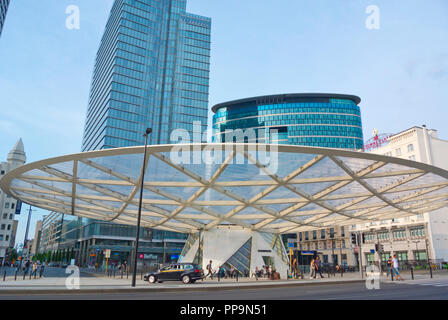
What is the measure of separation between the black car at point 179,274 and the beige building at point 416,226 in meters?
43.6

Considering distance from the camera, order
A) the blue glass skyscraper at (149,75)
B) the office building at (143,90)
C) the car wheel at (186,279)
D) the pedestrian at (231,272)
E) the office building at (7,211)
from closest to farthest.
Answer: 1. the car wheel at (186,279)
2. the pedestrian at (231,272)
3. the office building at (143,90)
4. the office building at (7,211)
5. the blue glass skyscraper at (149,75)

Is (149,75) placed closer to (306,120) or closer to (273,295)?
(306,120)

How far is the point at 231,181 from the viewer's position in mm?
21328

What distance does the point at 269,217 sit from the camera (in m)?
31.2

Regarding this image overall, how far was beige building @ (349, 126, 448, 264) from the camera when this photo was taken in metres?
61.8

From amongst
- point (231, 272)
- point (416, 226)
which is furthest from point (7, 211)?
point (416, 226)

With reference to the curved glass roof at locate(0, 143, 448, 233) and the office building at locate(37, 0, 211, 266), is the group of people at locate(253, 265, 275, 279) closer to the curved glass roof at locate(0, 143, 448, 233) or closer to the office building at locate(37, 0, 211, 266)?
the curved glass roof at locate(0, 143, 448, 233)

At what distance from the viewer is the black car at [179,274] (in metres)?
24.3

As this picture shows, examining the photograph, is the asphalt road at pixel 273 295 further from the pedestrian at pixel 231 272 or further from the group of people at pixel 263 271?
the pedestrian at pixel 231 272

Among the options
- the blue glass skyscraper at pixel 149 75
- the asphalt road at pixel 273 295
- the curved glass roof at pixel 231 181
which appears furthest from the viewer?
the blue glass skyscraper at pixel 149 75

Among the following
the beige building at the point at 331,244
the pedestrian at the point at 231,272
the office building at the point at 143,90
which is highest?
the office building at the point at 143,90

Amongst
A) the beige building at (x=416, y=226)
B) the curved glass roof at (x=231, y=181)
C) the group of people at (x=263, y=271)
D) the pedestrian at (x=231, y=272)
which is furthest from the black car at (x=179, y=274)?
the beige building at (x=416, y=226)

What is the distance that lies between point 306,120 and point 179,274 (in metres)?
118

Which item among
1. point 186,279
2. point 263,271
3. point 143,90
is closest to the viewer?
point 186,279
